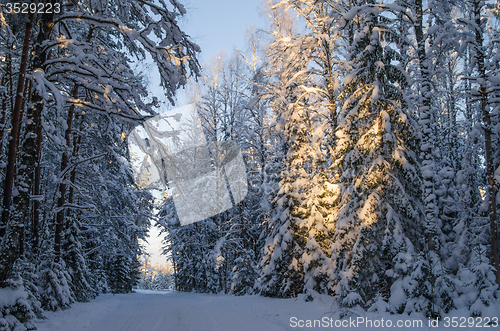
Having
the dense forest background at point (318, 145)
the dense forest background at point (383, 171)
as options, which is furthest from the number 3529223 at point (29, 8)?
the dense forest background at point (383, 171)

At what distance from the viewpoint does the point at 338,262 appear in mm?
9461

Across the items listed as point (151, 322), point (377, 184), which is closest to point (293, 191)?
point (377, 184)

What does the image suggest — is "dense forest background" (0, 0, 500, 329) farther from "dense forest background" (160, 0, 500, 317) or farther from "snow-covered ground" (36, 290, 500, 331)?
"snow-covered ground" (36, 290, 500, 331)

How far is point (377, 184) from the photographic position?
820 cm

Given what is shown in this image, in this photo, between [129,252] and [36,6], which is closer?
[36,6]

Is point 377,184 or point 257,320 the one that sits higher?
point 377,184

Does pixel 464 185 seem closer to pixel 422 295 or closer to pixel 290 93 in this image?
pixel 422 295

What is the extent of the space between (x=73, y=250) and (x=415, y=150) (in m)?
12.9

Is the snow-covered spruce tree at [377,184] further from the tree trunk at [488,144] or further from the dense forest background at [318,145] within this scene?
the tree trunk at [488,144]

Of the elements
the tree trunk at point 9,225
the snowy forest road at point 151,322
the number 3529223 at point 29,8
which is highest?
the number 3529223 at point 29,8

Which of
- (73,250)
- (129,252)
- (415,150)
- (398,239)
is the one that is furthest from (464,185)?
Answer: (129,252)

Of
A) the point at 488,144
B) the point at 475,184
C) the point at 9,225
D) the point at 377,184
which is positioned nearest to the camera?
the point at 9,225

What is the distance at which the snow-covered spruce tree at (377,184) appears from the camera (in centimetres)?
798

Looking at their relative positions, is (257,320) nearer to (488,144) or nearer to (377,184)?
(377,184)
